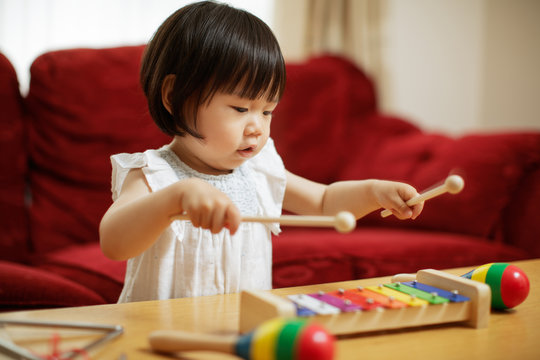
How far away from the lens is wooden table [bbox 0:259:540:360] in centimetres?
55

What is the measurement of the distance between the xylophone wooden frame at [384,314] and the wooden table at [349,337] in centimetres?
1

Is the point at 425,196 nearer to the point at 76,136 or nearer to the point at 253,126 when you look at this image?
the point at 253,126

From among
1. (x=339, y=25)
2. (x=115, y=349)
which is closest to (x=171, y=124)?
(x=115, y=349)

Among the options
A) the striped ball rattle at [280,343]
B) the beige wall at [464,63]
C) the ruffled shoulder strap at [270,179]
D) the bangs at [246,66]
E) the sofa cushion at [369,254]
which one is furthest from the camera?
the beige wall at [464,63]

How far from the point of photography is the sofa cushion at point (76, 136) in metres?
1.52

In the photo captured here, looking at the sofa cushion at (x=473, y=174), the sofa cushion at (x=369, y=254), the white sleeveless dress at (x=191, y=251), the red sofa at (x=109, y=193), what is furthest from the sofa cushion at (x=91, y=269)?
the sofa cushion at (x=473, y=174)

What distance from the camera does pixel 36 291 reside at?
108 centimetres

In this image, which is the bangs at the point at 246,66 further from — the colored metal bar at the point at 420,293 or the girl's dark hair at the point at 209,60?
the colored metal bar at the point at 420,293

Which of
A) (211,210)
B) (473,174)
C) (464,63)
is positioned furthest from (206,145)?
(464,63)

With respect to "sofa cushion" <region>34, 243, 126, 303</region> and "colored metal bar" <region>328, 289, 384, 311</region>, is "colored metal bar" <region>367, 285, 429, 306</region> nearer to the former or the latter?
"colored metal bar" <region>328, 289, 384, 311</region>

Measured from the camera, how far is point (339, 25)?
2402 millimetres

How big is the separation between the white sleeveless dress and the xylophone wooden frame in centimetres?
33

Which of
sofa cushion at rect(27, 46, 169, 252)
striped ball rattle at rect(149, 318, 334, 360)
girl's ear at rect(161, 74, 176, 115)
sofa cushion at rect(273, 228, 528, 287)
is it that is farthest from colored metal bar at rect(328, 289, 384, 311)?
sofa cushion at rect(27, 46, 169, 252)

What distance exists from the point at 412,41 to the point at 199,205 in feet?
7.19
